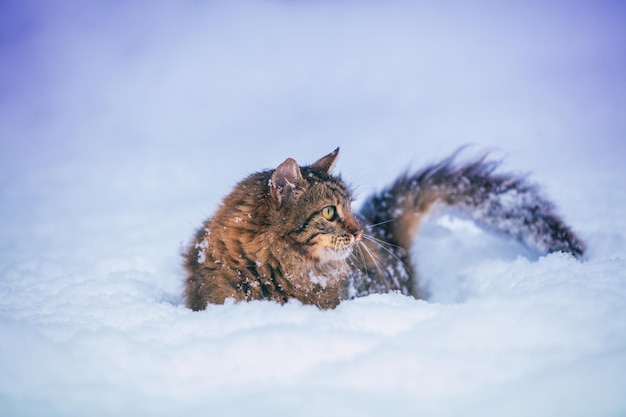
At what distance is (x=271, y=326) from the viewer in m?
1.92

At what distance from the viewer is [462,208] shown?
150 inches

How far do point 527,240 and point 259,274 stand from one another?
2146 millimetres

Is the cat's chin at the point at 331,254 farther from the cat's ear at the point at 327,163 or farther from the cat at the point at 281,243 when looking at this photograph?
the cat's ear at the point at 327,163

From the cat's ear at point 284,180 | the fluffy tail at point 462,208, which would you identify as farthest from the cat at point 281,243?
the fluffy tail at point 462,208

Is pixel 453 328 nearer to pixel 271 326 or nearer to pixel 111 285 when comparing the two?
pixel 271 326

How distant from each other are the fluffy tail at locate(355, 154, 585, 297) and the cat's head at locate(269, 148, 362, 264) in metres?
0.84

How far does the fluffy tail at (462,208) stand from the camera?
355cm

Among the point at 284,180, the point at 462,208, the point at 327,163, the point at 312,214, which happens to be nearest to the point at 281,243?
the point at 312,214

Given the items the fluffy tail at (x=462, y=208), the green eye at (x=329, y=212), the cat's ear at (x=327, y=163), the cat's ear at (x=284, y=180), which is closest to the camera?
the cat's ear at (x=284, y=180)

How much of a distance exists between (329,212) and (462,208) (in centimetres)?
160

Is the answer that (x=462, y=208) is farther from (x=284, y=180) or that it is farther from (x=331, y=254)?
(x=284, y=180)

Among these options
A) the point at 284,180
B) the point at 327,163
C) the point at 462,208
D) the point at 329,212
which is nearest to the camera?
the point at 284,180

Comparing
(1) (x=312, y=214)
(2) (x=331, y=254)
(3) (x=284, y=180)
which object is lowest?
(2) (x=331, y=254)

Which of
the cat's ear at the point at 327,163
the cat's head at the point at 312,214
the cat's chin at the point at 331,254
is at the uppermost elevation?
the cat's ear at the point at 327,163
